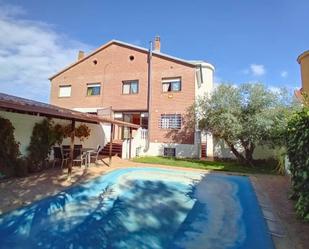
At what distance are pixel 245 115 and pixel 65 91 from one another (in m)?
20.6

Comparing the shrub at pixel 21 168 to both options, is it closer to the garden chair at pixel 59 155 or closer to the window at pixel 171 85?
the garden chair at pixel 59 155

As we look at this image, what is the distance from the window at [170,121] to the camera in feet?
81.6

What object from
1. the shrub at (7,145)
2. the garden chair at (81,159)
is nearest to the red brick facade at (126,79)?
the garden chair at (81,159)

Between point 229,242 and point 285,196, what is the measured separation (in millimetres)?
4675

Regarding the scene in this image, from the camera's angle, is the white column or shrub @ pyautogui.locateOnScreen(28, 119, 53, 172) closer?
shrub @ pyautogui.locateOnScreen(28, 119, 53, 172)

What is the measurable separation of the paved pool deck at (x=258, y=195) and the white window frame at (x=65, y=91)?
55.8ft

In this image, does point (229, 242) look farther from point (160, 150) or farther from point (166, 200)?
point (160, 150)

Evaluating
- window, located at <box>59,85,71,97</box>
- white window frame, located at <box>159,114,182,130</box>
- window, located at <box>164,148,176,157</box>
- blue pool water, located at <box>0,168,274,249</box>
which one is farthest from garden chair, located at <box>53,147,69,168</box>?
window, located at <box>59,85,71,97</box>

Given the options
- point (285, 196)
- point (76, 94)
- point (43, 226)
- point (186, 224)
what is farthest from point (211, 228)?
point (76, 94)

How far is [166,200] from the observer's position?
10.7 metres

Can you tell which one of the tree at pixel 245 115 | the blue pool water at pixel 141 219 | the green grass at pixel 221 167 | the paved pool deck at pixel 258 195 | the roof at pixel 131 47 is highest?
the roof at pixel 131 47

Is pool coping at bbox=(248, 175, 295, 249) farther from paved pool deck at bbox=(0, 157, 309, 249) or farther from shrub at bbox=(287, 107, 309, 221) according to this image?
shrub at bbox=(287, 107, 309, 221)

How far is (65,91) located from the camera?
3047 cm

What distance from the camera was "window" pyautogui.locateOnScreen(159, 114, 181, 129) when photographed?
81.6ft
